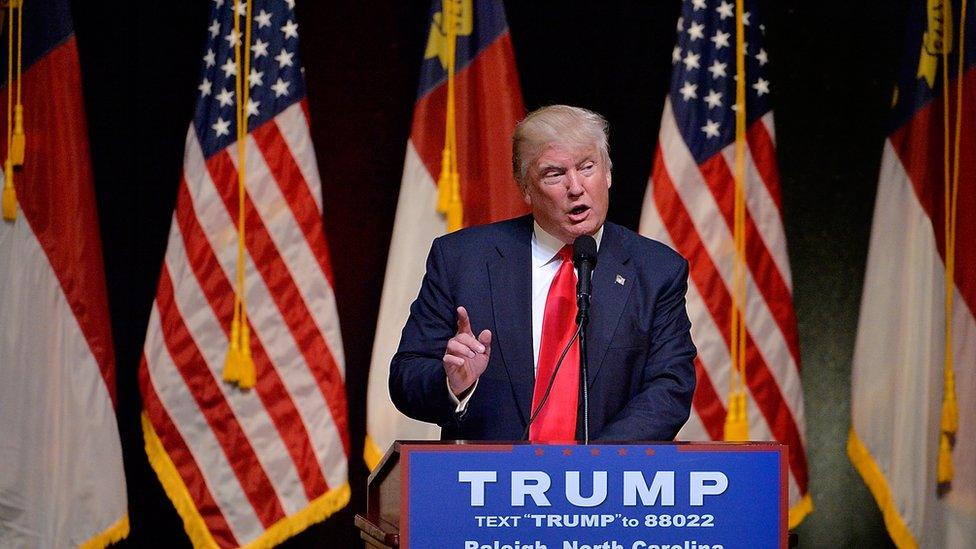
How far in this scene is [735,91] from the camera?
4.06 meters

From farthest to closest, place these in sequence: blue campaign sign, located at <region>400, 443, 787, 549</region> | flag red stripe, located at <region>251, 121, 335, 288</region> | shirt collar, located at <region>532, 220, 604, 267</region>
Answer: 1. flag red stripe, located at <region>251, 121, 335, 288</region>
2. shirt collar, located at <region>532, 220, 604, 267</region>
3. blue campaign sign, located at <region>400, 443, 787, 549</region>

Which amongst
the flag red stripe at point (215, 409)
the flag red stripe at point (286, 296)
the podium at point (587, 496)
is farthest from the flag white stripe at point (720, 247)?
the podium at point (587, 496)

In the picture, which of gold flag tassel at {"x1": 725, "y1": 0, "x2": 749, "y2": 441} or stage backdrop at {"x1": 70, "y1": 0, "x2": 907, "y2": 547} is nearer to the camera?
gold flag tassel at {"x1": 725, "y1": 0, "x2": 749, "y2": 441}

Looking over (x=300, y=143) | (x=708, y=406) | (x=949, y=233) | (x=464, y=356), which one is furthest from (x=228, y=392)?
(x=949, y=233)

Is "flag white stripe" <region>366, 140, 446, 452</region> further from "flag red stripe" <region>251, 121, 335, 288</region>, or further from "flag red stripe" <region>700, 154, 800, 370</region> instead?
"flag red stripe" <region>700, 154, 800, 370</region>

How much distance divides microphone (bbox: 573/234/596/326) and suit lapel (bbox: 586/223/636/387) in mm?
354

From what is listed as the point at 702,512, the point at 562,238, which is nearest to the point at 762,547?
the point at 702,512

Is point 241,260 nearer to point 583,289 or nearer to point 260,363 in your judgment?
point 260,363

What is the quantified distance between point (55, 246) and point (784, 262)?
8.49 ft

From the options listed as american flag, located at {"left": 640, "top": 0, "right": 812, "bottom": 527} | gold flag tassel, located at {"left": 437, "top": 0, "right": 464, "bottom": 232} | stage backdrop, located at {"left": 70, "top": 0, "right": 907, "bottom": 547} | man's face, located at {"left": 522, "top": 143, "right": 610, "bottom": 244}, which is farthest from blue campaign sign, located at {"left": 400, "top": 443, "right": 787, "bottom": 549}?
stage backdrop, located at {"left": 70, "top": 0, "right": 907, "bottom": 547}

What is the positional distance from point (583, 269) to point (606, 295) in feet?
1.38

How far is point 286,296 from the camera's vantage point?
3.95 meters

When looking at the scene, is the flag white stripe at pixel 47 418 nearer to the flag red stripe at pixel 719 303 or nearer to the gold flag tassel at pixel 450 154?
the gold flag tassel at pixel 450 154

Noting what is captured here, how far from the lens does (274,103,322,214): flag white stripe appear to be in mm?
3982
